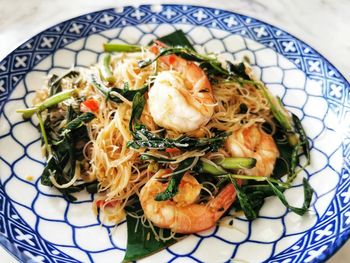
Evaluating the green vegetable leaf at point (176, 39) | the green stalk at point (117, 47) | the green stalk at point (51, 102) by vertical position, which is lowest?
the green stalk at point (51, 102)

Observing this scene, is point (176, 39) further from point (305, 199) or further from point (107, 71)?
point (305, 199)

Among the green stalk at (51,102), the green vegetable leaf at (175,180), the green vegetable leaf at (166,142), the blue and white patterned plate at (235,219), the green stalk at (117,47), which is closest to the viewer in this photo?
the blue and white patterned plate at (235,219)

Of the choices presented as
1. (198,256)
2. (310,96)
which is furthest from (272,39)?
(198,256)

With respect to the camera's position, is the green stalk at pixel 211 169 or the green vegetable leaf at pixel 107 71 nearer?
the green stalk at pixel 211 169

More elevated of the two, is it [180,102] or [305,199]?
[180,102]

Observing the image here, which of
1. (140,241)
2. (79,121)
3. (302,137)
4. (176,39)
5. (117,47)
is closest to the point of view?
(140,241)

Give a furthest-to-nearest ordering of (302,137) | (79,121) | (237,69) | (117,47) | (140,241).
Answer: (117,47)
(237,69)
(302,137)
(79,121)
(140,241)

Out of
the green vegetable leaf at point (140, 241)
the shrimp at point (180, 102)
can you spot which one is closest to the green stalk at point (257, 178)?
the shrimp at point (180, 102)

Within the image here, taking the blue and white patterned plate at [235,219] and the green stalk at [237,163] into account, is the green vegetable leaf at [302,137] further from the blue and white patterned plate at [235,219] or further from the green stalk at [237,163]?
the green stalk at [237,163]

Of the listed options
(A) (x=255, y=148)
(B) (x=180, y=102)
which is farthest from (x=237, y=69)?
(B) (x=180, y=102)
